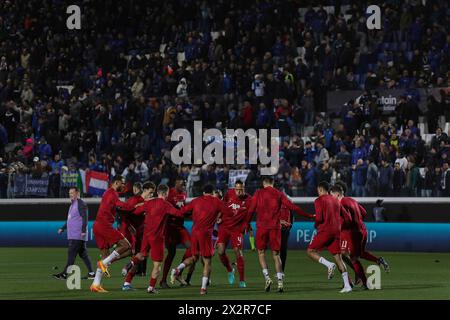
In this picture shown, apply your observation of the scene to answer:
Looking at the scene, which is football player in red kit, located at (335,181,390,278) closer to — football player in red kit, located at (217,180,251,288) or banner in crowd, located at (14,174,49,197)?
football player in red kit, located at (217,180,251,288)

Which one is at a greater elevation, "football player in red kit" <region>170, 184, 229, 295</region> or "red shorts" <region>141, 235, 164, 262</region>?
"football player in red kit" <region>170, 184, 229, 295</region>

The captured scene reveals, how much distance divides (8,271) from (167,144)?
41.1 ft

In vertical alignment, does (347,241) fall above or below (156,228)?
below

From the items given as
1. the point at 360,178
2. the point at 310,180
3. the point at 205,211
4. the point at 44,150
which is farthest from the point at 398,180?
the point at 205,211

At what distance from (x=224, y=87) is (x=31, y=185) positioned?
25.9 ft

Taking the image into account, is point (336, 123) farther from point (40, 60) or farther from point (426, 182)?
point (40, 60)

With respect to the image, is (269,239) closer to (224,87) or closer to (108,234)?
(108,234)

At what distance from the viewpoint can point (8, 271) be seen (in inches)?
1079

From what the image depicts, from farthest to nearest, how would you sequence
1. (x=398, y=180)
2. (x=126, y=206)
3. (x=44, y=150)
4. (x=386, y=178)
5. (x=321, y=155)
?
(x=44, y=150) < (x=321, y=155) < (x=386, y=178) < (x=398, y=180) < (x=126, y=206)

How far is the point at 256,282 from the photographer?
2414 centimetres

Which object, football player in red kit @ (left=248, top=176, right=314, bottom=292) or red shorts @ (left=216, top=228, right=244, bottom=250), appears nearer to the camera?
football player in red kit @ (left=248, top=176, right=314, bottom=292)

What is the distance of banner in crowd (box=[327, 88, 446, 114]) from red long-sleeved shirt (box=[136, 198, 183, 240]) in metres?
17.4

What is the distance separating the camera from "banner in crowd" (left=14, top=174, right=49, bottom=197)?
→ 123 feet

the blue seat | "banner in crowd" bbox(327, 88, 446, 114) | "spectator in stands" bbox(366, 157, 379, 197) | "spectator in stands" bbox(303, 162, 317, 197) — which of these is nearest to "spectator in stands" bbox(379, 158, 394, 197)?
"spectator in stands" bbox(366, 157, 379, 197)
